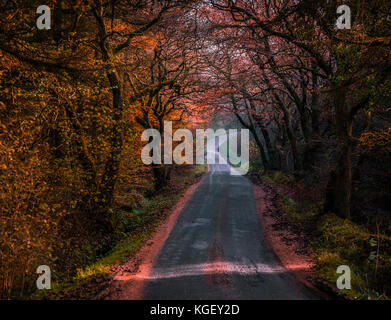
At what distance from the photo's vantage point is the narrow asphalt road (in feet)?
18.4

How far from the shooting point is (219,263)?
7.17 meters

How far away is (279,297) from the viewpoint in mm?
5359

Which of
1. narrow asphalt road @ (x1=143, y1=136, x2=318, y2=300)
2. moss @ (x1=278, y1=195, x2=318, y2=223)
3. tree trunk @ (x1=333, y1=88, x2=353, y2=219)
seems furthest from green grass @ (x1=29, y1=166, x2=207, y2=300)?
tree trunk @ (x1=333, y1=88, x2=353, y2=219)

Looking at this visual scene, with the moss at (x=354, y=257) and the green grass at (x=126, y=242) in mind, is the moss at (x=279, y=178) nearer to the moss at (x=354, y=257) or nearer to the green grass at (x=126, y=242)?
the green grass at (x=126, y=242)

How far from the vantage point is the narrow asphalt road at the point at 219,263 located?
561 centimetres

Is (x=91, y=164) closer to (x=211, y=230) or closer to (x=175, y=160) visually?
(x=211, y=230)

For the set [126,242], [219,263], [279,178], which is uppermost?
[279,178]

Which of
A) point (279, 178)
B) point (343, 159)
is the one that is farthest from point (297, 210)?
point (279, 178)

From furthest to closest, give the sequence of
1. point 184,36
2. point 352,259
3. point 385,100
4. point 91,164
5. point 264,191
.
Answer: point 264,191, point 184,36, point 91,164, point 385,100, point 352,259

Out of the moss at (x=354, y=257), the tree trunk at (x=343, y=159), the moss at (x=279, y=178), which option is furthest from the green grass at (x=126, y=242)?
the moss at (x=279, y=178)

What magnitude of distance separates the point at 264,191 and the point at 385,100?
10.7m

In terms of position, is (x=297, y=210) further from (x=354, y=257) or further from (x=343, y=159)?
(x=354, y=257)

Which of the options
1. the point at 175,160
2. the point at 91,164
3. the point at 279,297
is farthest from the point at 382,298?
the point at 175,160

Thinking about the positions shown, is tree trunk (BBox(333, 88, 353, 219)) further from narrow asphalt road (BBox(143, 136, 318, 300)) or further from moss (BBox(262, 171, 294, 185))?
moss (BBox(262, 171, 294, 185))
